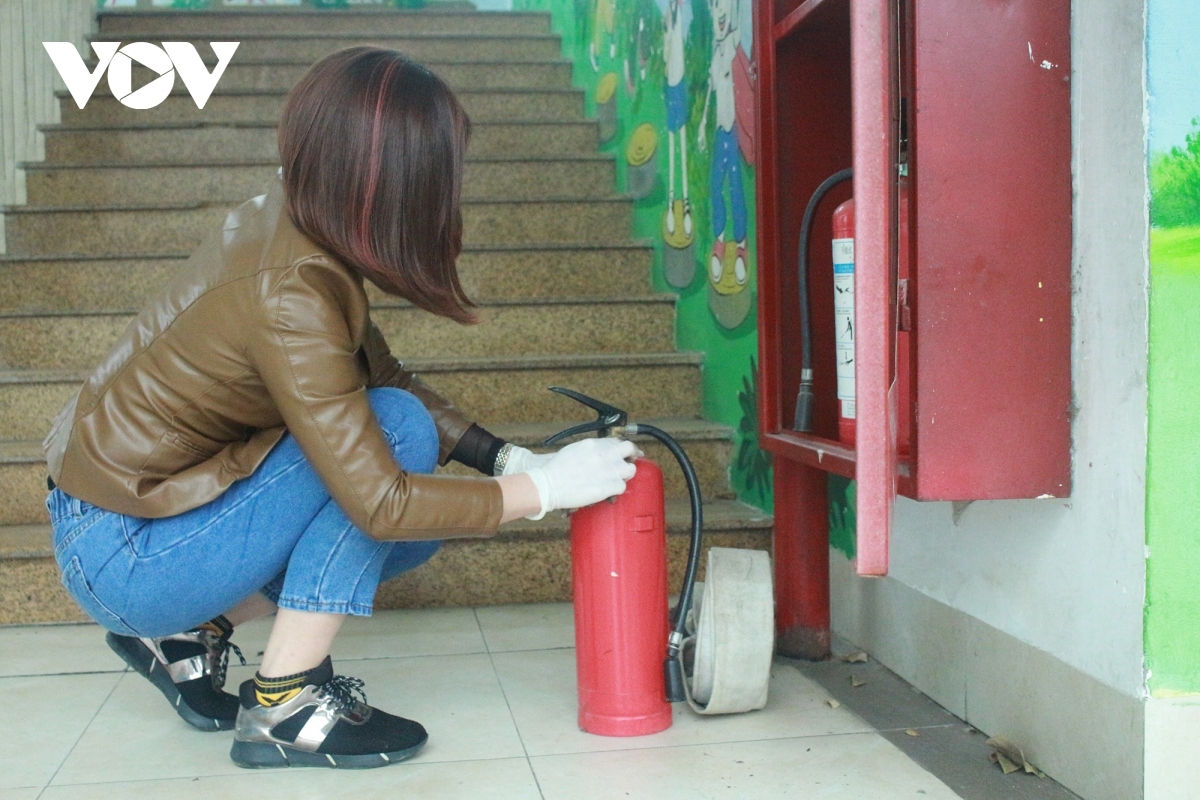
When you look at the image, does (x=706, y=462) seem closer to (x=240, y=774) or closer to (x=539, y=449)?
(x=539, y=449)

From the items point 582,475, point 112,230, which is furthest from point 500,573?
point 112,230

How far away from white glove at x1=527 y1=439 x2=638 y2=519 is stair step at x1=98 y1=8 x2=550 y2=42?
296 cm

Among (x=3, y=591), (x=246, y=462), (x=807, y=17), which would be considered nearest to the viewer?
(x=246, y=462)

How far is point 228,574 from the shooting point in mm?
1298

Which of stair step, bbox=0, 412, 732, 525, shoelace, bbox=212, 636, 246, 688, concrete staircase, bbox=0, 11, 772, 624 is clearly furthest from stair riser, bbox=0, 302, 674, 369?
shoelace, bbox=212, 636, 246, 688

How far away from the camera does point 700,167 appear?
2451 mm

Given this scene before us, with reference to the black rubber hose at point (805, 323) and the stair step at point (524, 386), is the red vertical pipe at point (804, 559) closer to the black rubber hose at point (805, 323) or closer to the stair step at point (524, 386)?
the black rubber hose at point (805, 323)

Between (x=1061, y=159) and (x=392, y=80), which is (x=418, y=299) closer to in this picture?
(x=392, y=80)

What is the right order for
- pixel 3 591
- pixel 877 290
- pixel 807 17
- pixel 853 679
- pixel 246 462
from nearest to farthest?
pixel 877 290
pixel 246 462
pixel 807 17
pixel 853 679
pixel 3 591

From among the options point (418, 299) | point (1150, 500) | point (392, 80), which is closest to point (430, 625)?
point (418, 299)

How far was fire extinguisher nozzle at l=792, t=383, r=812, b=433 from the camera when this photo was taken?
1587 millimetres

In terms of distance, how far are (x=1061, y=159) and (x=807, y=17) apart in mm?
426

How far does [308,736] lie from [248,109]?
256 centimetres

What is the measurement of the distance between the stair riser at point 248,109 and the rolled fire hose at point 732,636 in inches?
89.4
